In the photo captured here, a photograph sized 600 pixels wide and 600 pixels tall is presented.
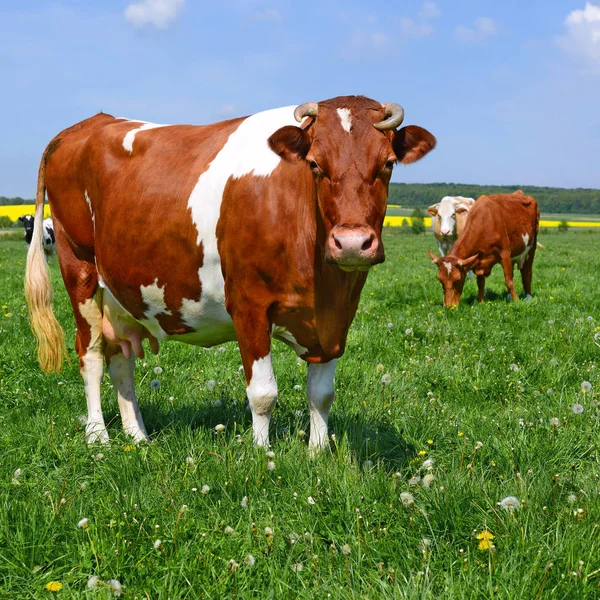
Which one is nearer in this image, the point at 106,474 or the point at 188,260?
the point at 106,474

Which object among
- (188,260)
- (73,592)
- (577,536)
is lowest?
(73,592)

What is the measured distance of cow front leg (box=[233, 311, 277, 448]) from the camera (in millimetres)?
Answer: 4215

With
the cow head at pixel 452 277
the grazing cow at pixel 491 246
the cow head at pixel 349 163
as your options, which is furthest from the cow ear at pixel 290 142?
the grazing cow at pixel 491 246

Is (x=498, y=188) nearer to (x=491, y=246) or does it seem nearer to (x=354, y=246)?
(x=491, y=246)

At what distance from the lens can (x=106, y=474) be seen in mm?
4031

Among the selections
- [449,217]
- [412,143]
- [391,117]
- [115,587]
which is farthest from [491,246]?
[115,587]

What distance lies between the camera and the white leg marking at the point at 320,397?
457 centimetres

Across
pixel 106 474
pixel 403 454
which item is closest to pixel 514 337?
pixel 403 454

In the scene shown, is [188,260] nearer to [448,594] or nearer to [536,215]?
[448,594]

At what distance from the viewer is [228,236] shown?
14.0 ft

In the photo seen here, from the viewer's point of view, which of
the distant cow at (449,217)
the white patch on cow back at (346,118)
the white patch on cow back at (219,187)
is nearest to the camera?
the white patch on cow back at (346,118)

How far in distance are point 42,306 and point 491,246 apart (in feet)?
32.6

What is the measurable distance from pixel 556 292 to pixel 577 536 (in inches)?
386

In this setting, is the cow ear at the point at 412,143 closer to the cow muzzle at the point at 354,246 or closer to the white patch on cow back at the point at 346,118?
the white patch on cow back at the point at 346,118
